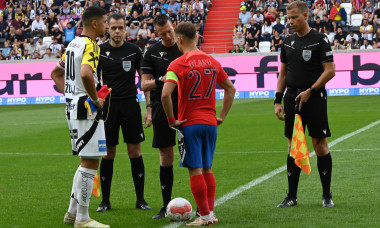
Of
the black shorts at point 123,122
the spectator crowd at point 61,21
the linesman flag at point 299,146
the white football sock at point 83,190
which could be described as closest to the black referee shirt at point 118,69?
the black shorts at point 123,122

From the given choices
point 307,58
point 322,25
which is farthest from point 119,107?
point 322,25

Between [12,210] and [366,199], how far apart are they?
393 centimetres

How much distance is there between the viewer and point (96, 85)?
699 centimetres

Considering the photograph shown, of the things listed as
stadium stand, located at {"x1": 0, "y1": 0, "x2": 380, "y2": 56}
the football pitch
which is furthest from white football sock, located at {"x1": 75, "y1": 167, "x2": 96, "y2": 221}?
stadium stand, located at {"x1": 0, "y1": 0, "x2": 380, "y2": 56}

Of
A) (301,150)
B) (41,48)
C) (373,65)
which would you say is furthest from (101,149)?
(41,48)

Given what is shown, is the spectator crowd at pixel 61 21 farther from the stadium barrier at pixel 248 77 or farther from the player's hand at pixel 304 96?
the player's hand at pixel 304 96

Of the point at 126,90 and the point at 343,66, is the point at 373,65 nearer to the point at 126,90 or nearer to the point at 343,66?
the point at 343,66

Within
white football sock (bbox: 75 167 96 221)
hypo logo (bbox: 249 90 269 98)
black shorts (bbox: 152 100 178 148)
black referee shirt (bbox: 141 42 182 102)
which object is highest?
black referee shirt (bbox: 141 42 182 102)

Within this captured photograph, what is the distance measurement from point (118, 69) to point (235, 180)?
2533 millimetres

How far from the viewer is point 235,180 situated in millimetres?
9523

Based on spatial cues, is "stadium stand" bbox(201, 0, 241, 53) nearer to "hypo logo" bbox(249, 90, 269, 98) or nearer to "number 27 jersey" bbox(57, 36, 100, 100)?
"hypo logo" bbox(249, 90, 269, 98)

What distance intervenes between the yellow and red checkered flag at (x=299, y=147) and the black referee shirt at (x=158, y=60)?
1329 mm

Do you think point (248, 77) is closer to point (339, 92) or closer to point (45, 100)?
point (339, 92)

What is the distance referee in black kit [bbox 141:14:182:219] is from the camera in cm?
740
